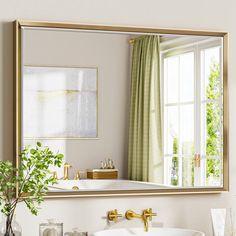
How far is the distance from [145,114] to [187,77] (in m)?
0.30

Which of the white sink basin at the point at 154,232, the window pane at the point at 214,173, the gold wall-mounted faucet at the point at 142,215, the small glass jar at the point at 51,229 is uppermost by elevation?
the window pane at the point at 214,173

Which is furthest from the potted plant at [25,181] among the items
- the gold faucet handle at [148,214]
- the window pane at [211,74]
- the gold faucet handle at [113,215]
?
the window pane at [211,74]

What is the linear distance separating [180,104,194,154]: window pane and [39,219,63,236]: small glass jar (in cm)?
77

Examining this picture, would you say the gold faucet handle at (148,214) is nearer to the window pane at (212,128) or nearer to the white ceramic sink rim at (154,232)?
the white ceramic sink rim at (154,232)

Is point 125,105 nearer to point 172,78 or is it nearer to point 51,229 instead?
point 172,78

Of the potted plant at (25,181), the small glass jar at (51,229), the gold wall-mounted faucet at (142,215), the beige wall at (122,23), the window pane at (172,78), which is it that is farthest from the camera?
the window pane at (172,78)

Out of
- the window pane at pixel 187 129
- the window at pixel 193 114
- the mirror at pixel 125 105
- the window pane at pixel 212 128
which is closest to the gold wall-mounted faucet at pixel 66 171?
the mirror at pixel 125 105

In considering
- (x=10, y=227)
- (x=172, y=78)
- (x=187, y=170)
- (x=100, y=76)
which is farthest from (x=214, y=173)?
(x=10, y=227)

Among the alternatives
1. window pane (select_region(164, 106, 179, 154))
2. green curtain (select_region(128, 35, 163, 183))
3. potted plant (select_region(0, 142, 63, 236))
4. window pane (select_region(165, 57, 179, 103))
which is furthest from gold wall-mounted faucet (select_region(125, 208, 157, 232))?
window pane (select_region(165, 57, 179, 103))

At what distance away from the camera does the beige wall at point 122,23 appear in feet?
9.62

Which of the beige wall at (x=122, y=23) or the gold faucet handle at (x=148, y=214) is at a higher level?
the beige wall at (x=122, y=23)

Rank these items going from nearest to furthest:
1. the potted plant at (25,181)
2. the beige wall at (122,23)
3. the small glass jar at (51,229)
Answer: the potted plant at (25,181), the small glass jar at (51,229), the beige wall at (122,23)

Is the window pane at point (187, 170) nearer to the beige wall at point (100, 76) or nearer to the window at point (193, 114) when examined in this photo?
the window at point (193, 114)

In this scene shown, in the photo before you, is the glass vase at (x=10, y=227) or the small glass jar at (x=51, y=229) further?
the small glass jar at (x=51, y=229)
